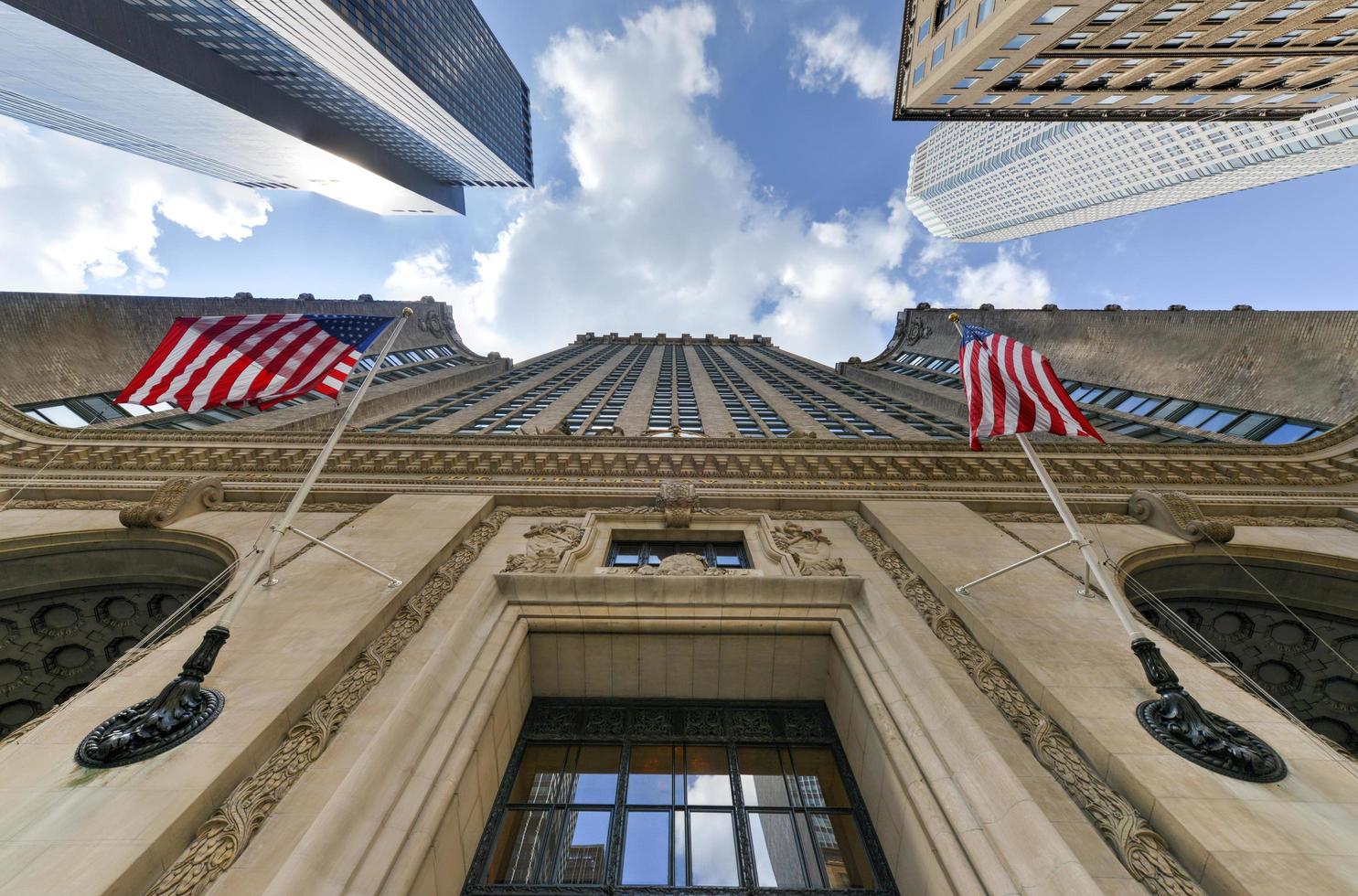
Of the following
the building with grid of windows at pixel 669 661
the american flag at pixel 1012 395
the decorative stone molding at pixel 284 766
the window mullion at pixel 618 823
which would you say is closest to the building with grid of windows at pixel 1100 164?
the building with grid of windows at pixel 669 661

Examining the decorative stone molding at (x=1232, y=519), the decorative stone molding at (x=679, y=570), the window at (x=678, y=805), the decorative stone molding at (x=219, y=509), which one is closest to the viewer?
the window at (x=678, y=805)

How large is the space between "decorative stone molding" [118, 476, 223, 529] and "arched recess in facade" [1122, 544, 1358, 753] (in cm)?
2190

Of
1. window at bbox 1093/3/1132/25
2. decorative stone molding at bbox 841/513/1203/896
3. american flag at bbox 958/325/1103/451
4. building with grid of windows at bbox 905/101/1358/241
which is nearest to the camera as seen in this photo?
decorative stone molding at bbox 841/513/1203/896

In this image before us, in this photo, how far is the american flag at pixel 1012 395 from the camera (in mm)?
10422

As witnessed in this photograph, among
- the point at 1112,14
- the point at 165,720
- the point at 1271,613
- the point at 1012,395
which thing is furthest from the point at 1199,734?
the point at 1112,14

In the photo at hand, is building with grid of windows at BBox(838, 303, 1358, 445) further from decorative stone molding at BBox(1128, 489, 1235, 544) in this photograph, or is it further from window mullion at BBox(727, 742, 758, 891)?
window mullion at BBox(727, 742, 758, 891)

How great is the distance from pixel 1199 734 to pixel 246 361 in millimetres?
16986

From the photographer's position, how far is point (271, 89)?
6194 centimetres

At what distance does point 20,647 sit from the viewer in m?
11.6

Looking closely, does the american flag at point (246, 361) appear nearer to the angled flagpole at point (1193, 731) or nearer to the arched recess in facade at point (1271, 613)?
the angled flagpole at point (1193, 731)

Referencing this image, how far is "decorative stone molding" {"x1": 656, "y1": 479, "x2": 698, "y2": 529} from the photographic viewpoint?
13664 mm

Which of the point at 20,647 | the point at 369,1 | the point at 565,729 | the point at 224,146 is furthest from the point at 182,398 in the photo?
the point at 369,1

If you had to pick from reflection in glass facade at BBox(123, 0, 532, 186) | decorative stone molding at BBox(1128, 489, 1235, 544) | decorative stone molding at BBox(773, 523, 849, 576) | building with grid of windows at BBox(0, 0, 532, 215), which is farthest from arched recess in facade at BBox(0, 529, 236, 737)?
reflection in glass facade at BBox(123, 0, 532, 186)

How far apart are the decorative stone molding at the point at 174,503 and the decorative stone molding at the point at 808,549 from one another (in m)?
14.3
